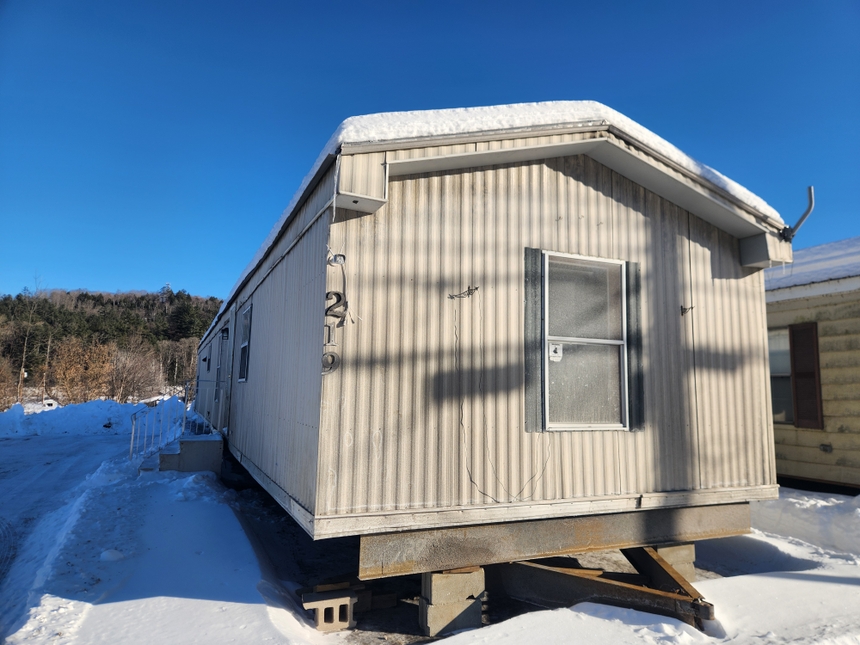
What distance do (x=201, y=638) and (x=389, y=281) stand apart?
2483 millimetres

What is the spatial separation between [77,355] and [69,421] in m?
12.2

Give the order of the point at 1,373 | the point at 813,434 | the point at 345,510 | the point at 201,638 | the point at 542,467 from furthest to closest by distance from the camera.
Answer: the point at 1,373
the point at 813,434
the point at 542,467
the point at 345,510
the point at 201,638

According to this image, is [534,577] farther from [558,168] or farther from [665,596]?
[558,168]

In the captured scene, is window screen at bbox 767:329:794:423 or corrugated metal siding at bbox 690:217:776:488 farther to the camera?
window screen at bbox 767:329:794:423

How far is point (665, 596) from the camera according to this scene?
381cm

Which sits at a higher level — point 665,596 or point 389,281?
point 389,281

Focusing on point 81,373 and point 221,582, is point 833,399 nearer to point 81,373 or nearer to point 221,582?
point 221,582

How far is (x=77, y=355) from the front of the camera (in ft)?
96.2

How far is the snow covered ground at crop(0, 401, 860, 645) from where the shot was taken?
11.1 ft

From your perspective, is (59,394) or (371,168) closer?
(371,168)

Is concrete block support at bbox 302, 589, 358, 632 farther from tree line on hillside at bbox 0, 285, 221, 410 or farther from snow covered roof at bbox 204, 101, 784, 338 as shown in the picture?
tree line on hillside at bbox 0, 285, 221, 410

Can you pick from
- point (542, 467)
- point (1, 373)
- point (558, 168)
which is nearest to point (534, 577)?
point (542, 467)

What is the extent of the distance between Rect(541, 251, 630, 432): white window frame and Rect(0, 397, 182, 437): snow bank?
1646cm

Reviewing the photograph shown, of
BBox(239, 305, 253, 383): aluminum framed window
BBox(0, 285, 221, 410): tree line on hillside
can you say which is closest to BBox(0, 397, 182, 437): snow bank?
BBox(0, 285, 221, 410): tree line on hillside
